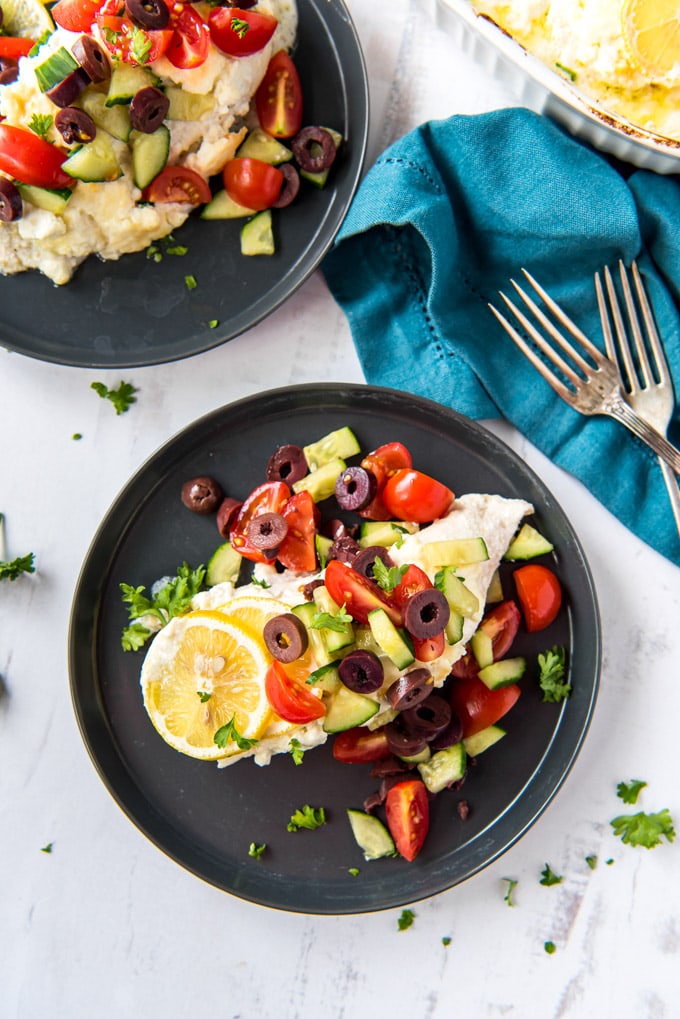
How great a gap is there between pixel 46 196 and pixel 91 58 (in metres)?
0.48

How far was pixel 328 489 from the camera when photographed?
9.80ft

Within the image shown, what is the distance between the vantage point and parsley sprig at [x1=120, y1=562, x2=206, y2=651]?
301 centimetres

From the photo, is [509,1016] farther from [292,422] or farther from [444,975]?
[292,422]

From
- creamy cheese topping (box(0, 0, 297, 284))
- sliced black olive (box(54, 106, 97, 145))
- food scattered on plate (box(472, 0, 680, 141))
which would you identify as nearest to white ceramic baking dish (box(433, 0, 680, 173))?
food scattered on plate (box(472, 0, 680, 141))

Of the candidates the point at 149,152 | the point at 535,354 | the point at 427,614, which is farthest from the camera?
the point at 535,354

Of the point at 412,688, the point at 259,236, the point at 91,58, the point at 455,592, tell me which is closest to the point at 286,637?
the point at 412,688

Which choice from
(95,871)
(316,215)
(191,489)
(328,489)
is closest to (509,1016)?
(95,871)

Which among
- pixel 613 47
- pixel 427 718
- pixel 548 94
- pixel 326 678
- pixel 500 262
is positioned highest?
pixel 613 47

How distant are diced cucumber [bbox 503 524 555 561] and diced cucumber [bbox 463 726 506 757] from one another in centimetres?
60

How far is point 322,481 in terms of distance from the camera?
117 inches

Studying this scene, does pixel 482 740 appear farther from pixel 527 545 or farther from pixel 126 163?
pixel 126 163

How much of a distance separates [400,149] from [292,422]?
1.05 metres

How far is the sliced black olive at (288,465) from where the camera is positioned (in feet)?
9.90

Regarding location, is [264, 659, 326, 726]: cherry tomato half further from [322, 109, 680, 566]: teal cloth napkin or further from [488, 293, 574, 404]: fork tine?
[488, 293, 574, 404]: fork tine
